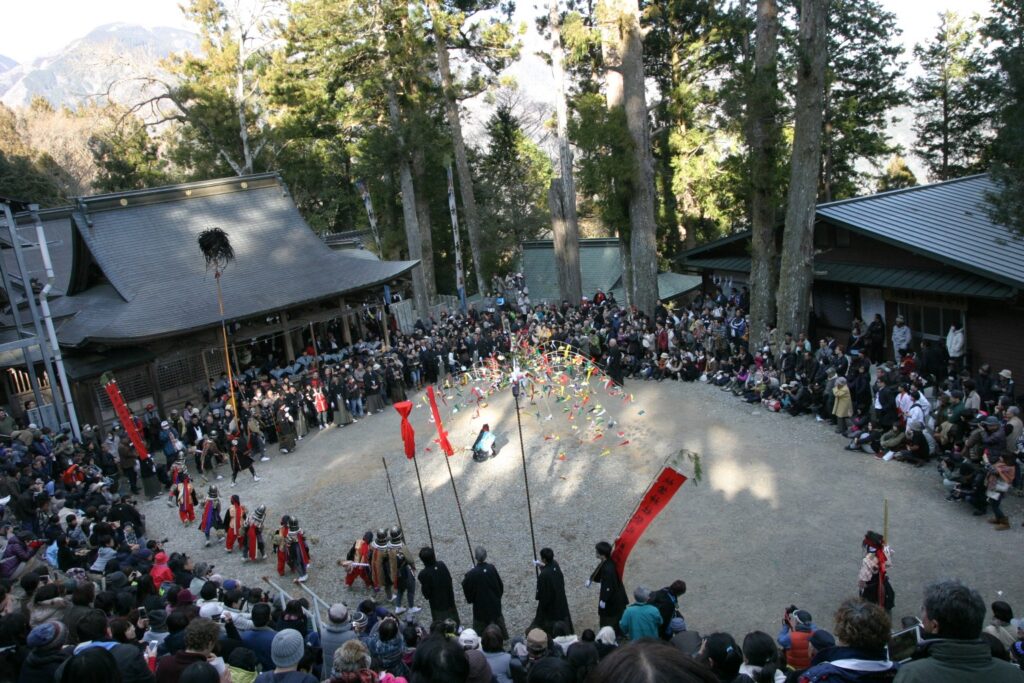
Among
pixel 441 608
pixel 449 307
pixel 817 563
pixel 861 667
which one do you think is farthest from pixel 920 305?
pixel 449 307

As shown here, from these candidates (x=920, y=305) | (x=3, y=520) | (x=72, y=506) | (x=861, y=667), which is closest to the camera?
(x=861, y=667)

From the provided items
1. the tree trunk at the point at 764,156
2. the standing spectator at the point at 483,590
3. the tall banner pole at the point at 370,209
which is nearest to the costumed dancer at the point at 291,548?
the standing spectator at the point at 483,590

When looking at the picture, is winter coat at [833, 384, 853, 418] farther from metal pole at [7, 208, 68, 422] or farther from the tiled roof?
metal pole at [7, 208, 68, 422]

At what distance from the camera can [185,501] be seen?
42.7 ft

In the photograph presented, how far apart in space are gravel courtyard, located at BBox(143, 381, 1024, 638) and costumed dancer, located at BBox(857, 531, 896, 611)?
0.52 m

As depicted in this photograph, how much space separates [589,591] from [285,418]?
31.7 feet

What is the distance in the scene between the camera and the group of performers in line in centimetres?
1056

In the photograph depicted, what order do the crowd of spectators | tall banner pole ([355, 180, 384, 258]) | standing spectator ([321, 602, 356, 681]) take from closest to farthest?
the crowd of spectators → standing spectator ([321, 602, 356, 681]) → tall banner pole ([355, 180, 384, 258])

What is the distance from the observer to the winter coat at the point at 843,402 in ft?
43.5

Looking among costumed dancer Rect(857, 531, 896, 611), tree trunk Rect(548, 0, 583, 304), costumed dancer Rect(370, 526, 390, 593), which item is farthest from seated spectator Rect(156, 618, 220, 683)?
tree trunk Rect(548, 0, 583, 304)

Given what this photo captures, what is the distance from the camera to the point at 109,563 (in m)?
8.95

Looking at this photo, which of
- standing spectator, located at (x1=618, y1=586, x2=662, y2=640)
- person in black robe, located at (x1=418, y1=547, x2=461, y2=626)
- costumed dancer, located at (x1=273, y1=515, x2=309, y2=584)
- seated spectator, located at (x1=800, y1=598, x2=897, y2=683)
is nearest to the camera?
seated spectator, located at (x1=800, y1=598, x2=897, y2=683)

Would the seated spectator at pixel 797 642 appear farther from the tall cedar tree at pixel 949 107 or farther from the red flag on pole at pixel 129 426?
the tall cedar tree at pixel 949 107

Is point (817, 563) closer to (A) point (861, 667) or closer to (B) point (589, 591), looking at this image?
(B) point (589, 591)
